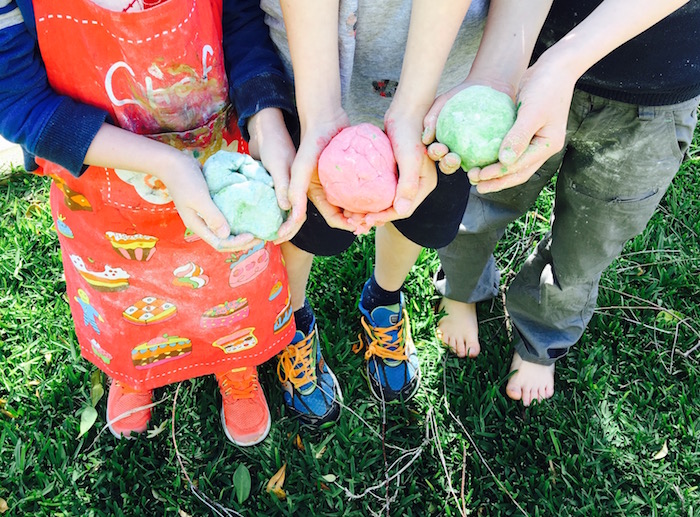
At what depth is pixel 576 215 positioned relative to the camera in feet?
6.63

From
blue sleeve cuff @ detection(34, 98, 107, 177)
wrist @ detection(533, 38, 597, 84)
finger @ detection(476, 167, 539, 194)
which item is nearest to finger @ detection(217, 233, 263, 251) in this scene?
→ blue sleeve cuff @ detection(34, 98, 107, 177)

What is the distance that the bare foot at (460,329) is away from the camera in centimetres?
249

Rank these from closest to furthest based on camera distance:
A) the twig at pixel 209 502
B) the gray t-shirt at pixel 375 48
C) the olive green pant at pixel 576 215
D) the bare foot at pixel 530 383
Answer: the gray t-shirt at pixel 375 48, the olive green pant at pixel 576 215, the twig at pixel 209 502, the bare foot at pixel 530 383

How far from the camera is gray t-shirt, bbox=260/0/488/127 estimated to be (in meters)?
1.52

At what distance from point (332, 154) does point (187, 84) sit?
15.7 inches

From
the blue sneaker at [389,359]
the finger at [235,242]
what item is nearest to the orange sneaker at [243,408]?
the blue sneaker at [389,359]

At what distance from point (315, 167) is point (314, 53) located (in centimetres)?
27

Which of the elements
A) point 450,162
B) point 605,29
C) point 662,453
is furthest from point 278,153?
point 662,453

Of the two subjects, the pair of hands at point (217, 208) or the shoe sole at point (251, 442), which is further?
the shoe sole at point (251, 442)

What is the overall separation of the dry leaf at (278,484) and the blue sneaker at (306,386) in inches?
8.3

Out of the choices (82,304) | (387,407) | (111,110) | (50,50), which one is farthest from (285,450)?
(50,50)

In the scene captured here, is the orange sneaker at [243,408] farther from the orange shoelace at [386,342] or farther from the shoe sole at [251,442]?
the orange shoelace at [386,342]

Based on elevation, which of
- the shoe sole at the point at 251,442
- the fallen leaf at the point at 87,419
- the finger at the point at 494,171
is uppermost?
the finger at the point at 494,171

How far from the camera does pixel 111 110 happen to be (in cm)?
146
